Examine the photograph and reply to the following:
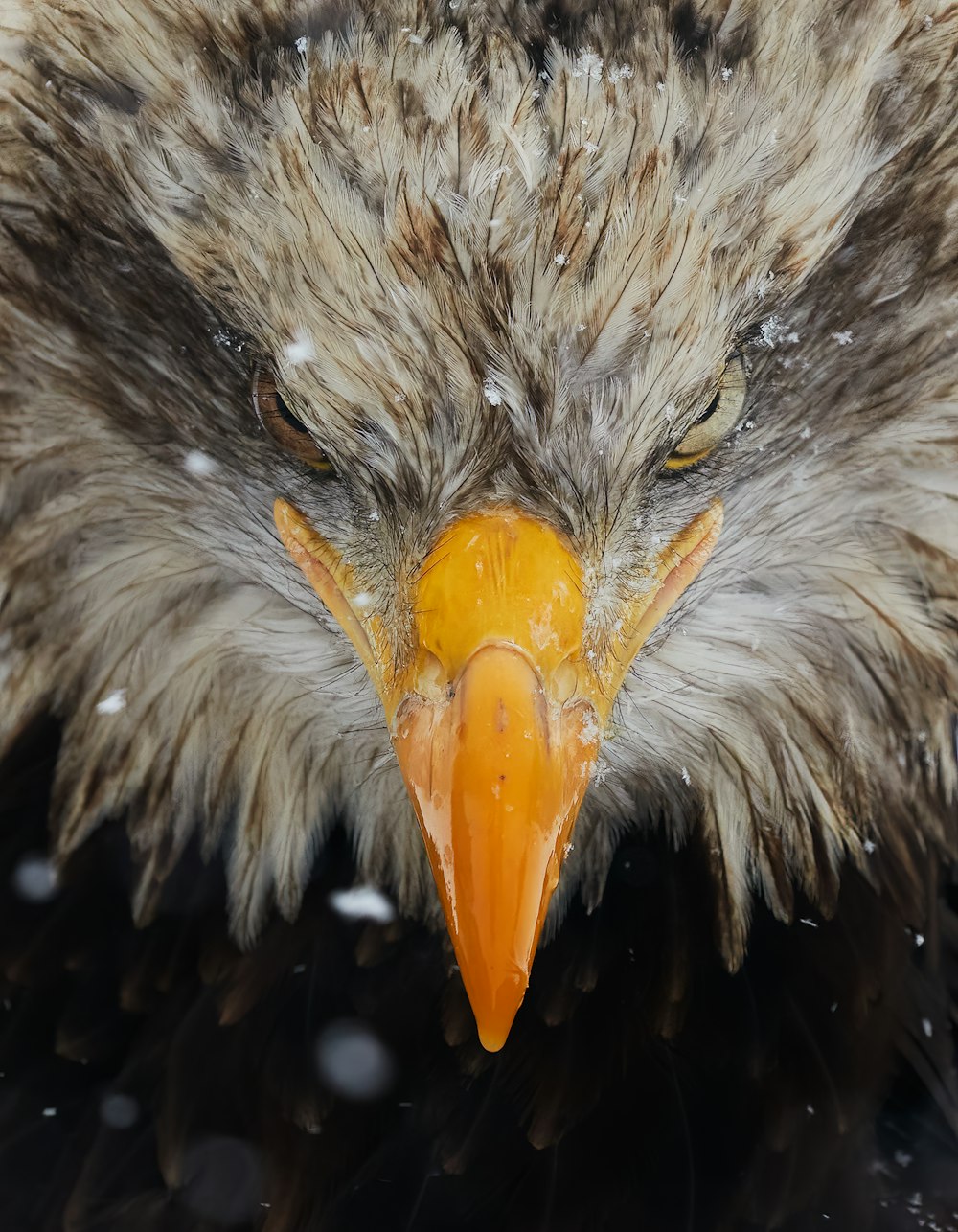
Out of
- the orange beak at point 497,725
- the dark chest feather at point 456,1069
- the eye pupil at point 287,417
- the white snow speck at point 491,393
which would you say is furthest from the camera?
the dark chest feather at point 456,1069

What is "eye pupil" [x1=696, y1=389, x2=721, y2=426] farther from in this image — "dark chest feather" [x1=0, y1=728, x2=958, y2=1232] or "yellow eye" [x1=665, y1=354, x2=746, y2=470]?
"dark chest feather" [x1=0, y1=728, x2=958, y2=1232]

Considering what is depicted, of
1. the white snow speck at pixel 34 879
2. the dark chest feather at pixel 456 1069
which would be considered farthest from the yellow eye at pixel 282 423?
the white snow speck at pixel 34 879

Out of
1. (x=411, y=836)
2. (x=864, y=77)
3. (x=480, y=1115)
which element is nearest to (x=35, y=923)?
(x=411, y=836)

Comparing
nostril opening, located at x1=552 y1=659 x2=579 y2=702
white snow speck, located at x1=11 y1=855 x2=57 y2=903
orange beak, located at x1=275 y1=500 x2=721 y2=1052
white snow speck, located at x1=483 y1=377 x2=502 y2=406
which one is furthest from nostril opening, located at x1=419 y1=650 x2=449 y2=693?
white snow speck, located at x1=11 y1=855 x2=57 y2=903

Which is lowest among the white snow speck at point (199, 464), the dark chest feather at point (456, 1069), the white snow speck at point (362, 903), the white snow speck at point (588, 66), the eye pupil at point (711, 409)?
the dark chest feather at point (456, 1069)

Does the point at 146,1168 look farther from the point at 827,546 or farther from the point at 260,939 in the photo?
the point at 827,546

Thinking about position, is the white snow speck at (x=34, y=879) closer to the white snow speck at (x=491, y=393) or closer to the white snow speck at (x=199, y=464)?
the white snow speck at (x=199, y=464)

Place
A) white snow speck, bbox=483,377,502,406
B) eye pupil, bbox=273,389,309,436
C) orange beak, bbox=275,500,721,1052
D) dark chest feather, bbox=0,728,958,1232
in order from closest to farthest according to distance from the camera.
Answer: orange beak, bbox=275,500,721,1052 < white snow speck, bbox=483,377,502,406 < eye pupil, bbox=273,389,309,436 < dark chest feather, bbox=0,728,958,1232
